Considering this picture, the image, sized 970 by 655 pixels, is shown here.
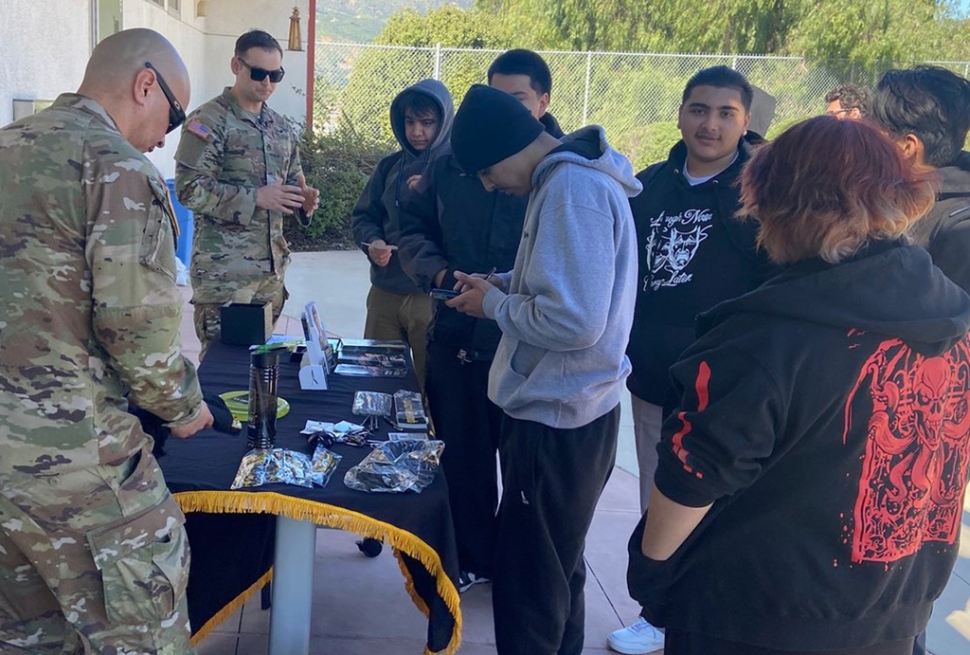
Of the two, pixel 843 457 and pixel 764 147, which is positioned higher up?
pixel 764 147

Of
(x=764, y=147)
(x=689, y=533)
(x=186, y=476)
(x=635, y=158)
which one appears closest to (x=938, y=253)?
(x=764, y=147)

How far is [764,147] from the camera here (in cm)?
146

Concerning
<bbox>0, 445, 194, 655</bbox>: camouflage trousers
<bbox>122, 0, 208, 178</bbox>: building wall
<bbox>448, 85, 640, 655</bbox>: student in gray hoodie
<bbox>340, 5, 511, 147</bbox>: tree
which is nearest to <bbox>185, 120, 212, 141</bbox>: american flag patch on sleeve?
<bbox>448, 85, 640, 655</bbox>: student in gray hoodie

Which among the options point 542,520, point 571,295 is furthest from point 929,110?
point 542,520

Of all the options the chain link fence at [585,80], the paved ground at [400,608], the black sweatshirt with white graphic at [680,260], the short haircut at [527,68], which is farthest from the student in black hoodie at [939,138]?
the chain link fence at [585,80]

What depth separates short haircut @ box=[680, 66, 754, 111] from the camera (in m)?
2.92

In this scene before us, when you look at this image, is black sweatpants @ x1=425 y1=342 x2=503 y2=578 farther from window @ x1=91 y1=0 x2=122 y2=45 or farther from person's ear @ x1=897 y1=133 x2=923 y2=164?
window @ x1=91 y1=0 x2=122 y2=45

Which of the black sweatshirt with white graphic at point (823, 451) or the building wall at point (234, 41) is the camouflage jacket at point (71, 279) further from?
the building wall at point (234, 41)

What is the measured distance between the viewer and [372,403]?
257 cm

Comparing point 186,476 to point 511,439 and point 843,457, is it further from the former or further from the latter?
point 843,457

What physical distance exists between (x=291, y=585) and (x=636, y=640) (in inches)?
51.0

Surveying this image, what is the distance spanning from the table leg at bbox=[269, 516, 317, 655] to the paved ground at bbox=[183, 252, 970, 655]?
1.60 feet

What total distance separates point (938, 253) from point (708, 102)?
906 mm

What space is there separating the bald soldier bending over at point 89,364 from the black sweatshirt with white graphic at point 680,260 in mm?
1606
